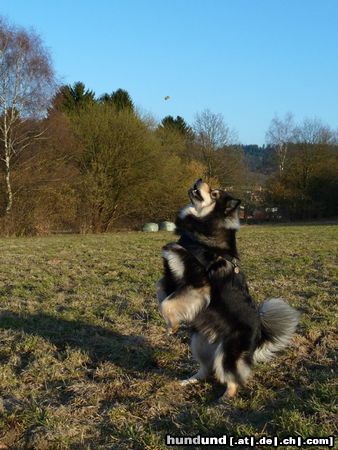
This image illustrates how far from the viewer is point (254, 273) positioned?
26.5 ft

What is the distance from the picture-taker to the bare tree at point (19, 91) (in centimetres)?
2006

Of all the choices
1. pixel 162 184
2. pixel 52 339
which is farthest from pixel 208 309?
pixel 162 184

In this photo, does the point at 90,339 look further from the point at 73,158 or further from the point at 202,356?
the point at 73,158

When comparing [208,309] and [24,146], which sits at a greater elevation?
[24,146]

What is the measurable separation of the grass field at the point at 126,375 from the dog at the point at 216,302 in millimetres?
232

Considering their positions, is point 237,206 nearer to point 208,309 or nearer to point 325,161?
point 208,309

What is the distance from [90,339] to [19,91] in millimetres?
18233

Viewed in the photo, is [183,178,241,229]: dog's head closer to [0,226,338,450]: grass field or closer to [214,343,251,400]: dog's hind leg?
[214,343,251,400]: dog's hind leg

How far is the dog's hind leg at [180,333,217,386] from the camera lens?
3.62 m

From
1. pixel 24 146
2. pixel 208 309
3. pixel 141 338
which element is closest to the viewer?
pixel 208 309

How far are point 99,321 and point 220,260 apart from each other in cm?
212

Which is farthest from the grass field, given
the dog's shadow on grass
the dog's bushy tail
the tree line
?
the tree line

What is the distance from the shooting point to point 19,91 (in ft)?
67.1

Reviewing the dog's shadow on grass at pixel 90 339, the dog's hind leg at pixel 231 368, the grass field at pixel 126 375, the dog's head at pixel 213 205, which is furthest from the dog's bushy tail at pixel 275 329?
the dog's shadow on grass at pixel 90 339
